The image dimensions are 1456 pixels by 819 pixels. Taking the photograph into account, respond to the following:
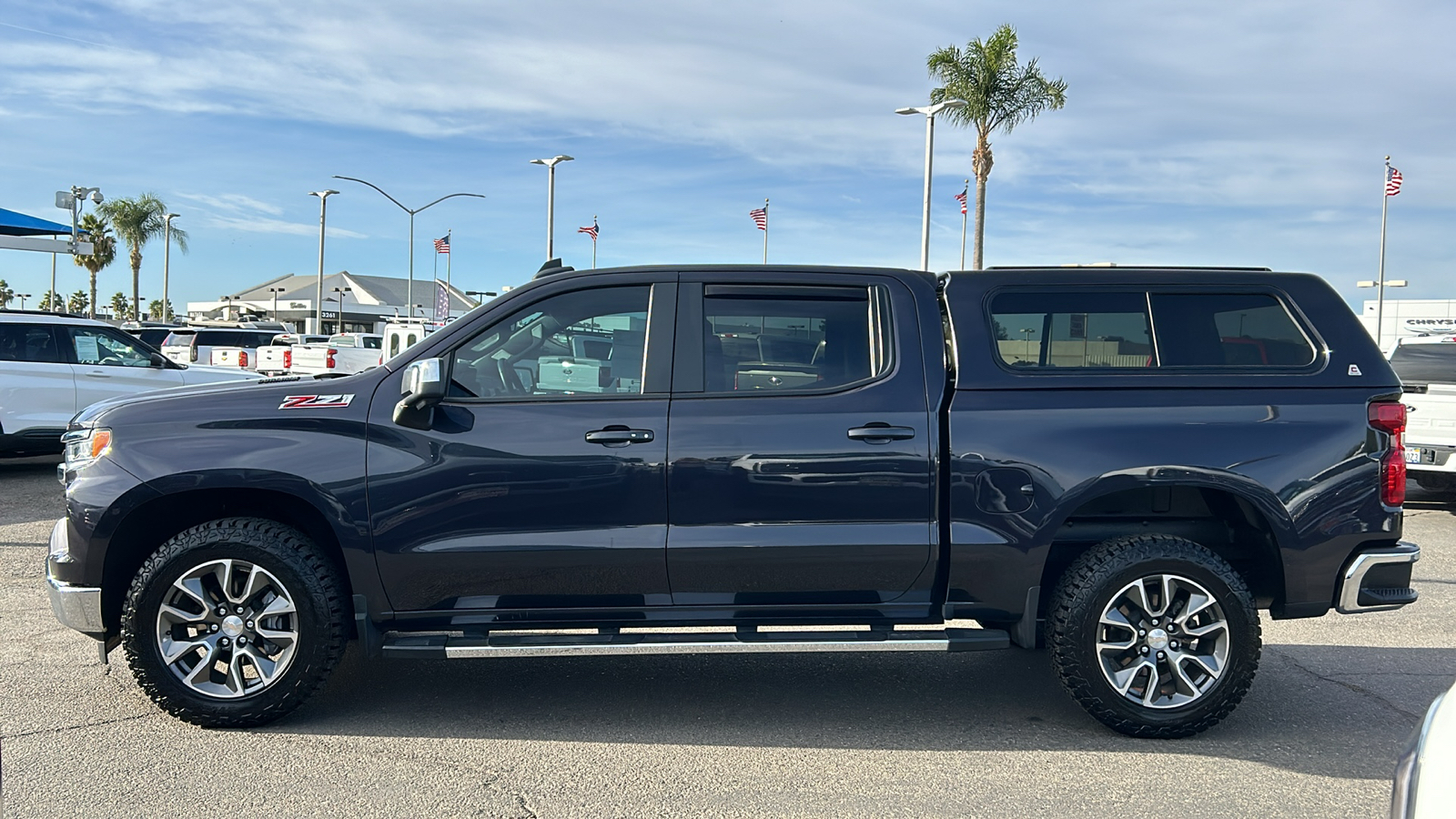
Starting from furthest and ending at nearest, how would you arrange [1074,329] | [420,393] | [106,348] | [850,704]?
[106,348] → [850,704] → [1074,329] → [420,393]

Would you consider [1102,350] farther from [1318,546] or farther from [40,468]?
[40,468]

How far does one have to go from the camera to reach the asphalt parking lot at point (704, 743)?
3.94 meters

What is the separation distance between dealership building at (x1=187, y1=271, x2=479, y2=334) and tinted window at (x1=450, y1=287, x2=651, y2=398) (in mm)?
79479

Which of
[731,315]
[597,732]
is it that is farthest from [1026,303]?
[597,732]

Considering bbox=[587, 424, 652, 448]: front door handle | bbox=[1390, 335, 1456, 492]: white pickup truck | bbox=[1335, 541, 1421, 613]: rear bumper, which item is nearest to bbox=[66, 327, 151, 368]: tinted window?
bbox=[587, 424, 652, 448]: front door handle

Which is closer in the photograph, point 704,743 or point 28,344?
point 704,743

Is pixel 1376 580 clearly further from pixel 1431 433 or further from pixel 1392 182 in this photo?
pixel 1392 182

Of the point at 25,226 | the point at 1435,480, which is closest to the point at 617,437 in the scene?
the point at 1435,480

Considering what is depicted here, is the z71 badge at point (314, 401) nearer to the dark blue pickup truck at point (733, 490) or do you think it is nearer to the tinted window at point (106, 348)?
the dark blue pickup truck at point (733, 490)

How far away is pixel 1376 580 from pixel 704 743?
287 cm

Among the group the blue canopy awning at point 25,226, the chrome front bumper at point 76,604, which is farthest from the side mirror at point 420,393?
the blue canopy awning at point 25,226

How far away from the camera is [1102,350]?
4.88 metres

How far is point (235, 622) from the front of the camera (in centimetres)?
454

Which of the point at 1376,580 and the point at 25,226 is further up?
the point at 25,226
